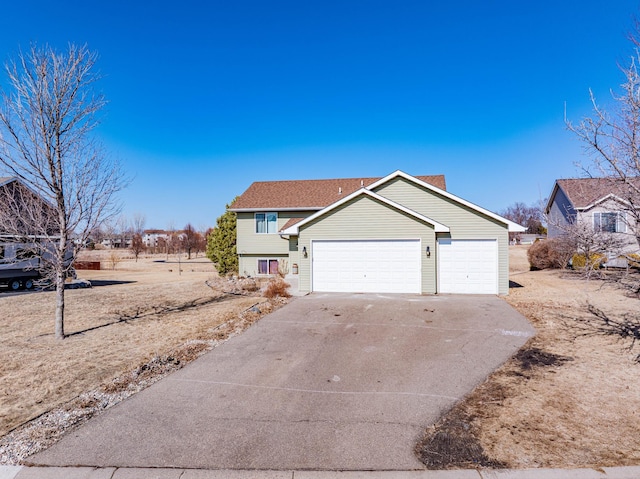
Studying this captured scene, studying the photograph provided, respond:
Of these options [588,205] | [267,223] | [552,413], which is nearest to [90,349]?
[552,413]

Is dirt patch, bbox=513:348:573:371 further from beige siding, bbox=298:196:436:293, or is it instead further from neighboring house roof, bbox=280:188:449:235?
neighboring house roof, bbox=280:188:449:235

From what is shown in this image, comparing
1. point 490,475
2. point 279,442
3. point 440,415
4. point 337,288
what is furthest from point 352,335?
point 337,288

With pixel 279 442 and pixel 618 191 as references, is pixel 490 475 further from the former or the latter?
pixel 618 191

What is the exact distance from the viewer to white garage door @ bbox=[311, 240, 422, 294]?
15.6 metres

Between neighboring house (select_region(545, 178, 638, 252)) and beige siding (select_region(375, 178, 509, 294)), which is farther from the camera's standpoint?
beige siding (select_region(375, 178, 509, 294))

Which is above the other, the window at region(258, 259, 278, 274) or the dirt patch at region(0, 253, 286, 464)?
A: the window at region(258, 259, 278, 274)

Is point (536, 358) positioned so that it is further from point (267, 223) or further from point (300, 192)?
point (300, 192)

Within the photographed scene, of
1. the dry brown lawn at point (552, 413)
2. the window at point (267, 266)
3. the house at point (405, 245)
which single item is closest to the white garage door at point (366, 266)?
the house at point (405, 245)

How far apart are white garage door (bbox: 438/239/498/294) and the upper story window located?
10.3 metres

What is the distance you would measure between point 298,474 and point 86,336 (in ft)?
26.9

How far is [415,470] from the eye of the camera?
386cm

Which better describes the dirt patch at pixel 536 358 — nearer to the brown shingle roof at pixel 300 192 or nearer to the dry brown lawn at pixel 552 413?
the dry brown lawn at pixel 552 413

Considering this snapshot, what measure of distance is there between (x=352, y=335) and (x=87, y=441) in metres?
6.03

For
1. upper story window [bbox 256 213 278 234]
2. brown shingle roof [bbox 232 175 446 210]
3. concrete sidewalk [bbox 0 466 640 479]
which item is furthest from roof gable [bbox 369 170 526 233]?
concrete sidewalk [bbox 0 466 640 479]
